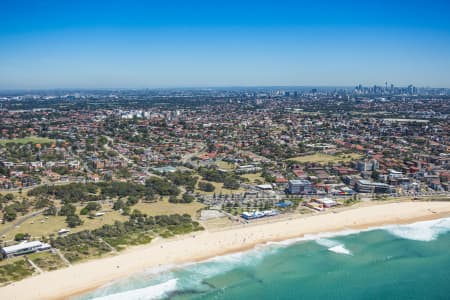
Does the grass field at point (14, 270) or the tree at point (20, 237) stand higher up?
the tree at point (20, 237)

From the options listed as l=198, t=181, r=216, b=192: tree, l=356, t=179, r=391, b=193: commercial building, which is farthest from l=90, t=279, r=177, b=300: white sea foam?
l=356, t=179, r=391, b=193: commercial building

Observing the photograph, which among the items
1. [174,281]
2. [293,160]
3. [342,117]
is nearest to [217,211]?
[174,281]

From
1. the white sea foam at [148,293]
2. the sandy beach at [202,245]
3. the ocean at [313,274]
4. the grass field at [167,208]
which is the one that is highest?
the grass field at [167,208]

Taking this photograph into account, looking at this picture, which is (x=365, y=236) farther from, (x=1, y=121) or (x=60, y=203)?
(x=1, y=121)

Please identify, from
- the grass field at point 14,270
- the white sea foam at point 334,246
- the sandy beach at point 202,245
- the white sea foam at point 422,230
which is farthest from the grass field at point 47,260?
the white sea foam at point 422,230

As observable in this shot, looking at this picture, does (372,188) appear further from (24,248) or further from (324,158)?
(24,248)

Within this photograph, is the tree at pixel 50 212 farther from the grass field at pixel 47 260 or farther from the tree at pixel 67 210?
the grass field at pixel 47 260
